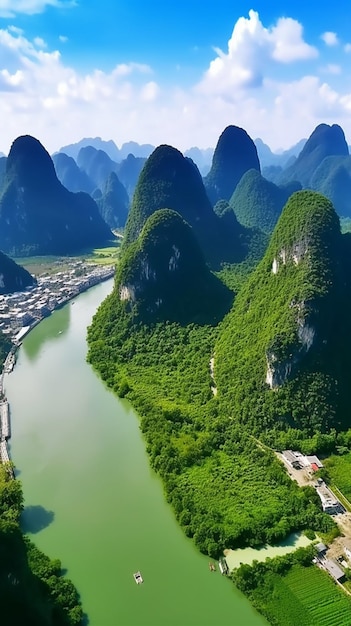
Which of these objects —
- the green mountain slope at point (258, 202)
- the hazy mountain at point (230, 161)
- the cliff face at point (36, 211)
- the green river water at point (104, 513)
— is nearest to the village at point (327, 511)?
the green river water at point (104, 513)

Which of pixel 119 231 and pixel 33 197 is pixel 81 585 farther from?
pixel 119 231

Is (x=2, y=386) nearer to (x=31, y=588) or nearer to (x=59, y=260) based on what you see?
(x=31, y=588)

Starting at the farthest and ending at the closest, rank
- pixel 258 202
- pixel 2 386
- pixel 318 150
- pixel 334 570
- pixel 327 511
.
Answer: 1. pixel 318 150
2. pixel 258 202
3. pixel 2 386
4. pixel 327 511
5. pixel 334 570

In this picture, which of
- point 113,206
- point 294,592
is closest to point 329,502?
point 294,592

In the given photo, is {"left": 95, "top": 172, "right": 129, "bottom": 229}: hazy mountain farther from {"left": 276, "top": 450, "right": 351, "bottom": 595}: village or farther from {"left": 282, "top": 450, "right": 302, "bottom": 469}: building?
{"left": 276, "top": 450, "right": 351, "bottom": 595}: village

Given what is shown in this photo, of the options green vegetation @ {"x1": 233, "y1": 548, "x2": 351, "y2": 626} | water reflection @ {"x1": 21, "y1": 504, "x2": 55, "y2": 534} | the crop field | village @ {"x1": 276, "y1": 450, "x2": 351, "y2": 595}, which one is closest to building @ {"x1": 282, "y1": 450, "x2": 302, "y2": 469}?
village @ {"x1": 276, "y1": 450, "x2": 351, "y2": 595}

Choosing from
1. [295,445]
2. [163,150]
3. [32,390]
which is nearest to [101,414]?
[32,390]
